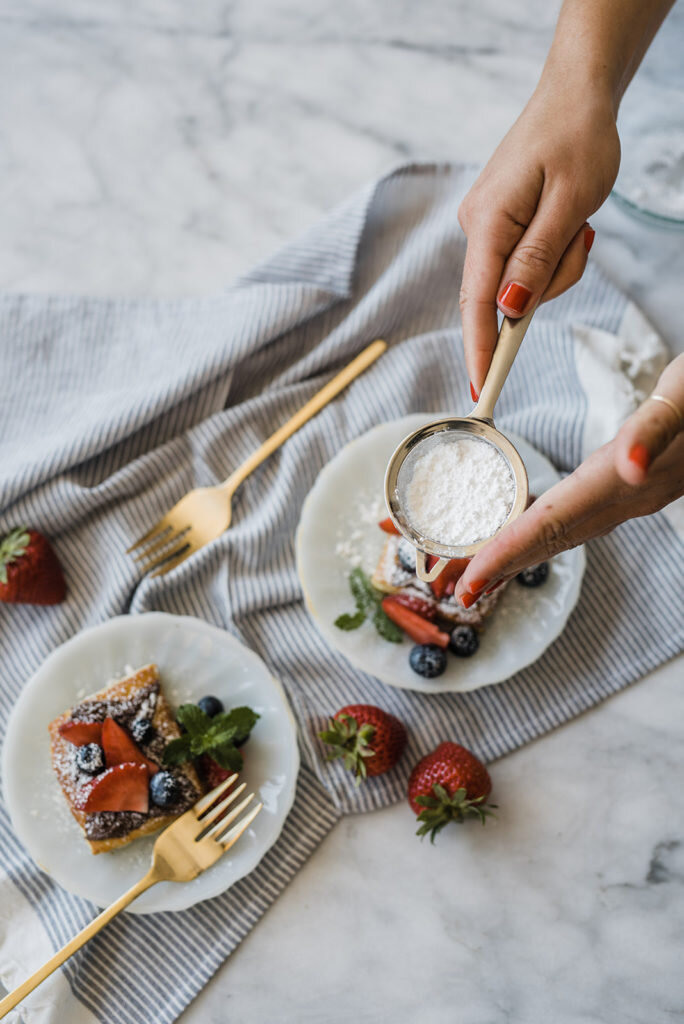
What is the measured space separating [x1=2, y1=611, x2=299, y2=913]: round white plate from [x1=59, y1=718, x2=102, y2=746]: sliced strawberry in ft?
0.36

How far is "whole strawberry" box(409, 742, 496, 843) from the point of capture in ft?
5.89

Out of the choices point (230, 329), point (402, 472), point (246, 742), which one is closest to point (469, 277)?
point (402, 472)

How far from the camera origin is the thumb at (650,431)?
3.93 ft

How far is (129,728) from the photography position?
71.6 inches

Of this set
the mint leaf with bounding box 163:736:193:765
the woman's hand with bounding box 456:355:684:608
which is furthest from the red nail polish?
the mint leaf with bounding box 163:736:193:765

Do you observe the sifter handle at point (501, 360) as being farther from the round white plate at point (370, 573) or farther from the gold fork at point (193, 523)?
the gold fork at point (193, 523)

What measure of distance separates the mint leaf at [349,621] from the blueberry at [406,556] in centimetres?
16

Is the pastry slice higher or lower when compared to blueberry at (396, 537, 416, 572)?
lower

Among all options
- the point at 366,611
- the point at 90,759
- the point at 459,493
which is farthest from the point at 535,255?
the point at 90,759

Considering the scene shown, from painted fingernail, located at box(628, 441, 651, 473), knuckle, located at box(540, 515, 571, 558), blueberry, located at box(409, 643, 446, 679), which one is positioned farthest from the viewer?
blueberry, located at box(409, 643, 446, 679)

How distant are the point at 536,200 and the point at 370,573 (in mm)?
874

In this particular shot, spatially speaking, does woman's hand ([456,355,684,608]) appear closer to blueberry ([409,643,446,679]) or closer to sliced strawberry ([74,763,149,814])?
blueberry ([409,643,446,679])

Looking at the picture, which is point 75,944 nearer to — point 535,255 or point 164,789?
point 164,789

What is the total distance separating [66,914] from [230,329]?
4.58 feet
